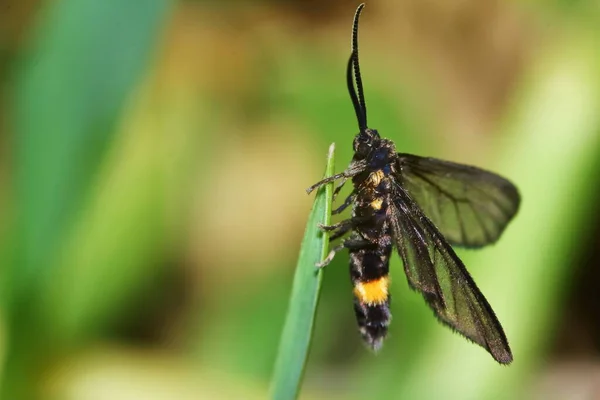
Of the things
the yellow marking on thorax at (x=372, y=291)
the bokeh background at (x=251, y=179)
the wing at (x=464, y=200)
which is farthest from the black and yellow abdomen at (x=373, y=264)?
the bokeh background at (x=251, y=179)

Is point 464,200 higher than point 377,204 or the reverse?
higher

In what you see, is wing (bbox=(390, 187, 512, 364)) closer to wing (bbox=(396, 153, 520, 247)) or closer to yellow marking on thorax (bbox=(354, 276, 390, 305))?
yellow marking on thorax (bbox=(354, 276, 390, 305))

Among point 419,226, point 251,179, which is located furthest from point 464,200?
point 251,179

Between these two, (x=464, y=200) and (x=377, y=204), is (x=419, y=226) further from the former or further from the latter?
(x=464, y=200)

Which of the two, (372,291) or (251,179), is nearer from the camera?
(372,291)

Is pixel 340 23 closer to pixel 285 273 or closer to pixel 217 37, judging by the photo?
pixel 217 37

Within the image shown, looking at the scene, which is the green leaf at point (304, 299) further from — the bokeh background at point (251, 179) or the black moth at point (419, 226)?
the bokeh background at point (251, 179)
